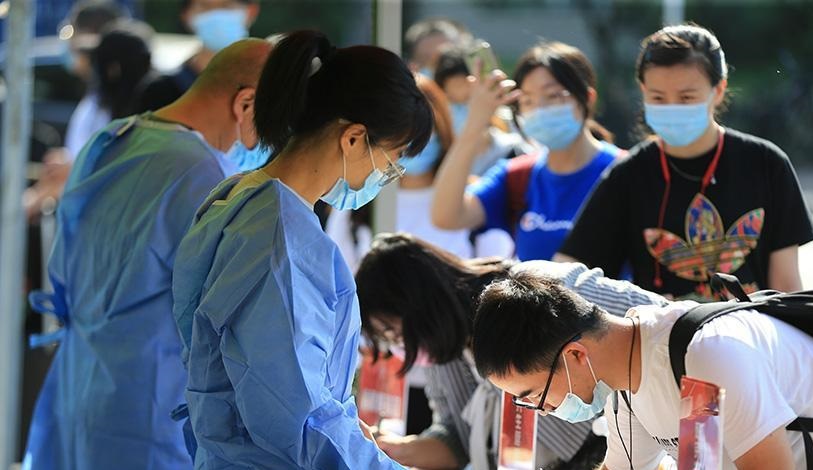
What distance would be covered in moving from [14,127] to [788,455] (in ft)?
8.63

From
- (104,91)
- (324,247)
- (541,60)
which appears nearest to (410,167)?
(541,60)

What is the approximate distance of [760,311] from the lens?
5.87 feet

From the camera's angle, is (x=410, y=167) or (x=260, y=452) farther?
(x=410, y=167)

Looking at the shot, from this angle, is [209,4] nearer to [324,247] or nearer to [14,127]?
[14,127]

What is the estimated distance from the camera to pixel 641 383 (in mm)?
1804

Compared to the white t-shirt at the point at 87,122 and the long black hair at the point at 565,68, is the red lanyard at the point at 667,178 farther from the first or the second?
the white t-shirt at the point at 87,122

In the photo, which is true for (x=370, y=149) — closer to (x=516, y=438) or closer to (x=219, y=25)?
(x=516, y=438)

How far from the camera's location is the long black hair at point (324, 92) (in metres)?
1.80

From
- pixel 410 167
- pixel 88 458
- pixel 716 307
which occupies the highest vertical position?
pixel 716 307

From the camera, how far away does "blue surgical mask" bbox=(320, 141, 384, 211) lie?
1.86m

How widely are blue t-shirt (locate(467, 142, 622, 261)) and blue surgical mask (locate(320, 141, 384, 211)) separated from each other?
3.74 feet

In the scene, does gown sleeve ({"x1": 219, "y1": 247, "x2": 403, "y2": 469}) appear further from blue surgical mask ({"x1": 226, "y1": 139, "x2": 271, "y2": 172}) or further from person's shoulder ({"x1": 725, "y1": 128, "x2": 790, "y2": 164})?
person's shoulder ({"x1": 725, "y1": 128, "x2": 790, "y2": 164})

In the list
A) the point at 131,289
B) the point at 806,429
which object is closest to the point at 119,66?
the point at 131,289

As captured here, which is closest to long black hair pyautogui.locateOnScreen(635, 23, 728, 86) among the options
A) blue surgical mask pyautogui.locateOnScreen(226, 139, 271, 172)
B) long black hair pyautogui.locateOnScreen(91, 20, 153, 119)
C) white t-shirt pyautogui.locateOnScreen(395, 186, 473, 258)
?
blue surgical mask pyautogui.locateOnScreen(226, 139, 271, 172)
